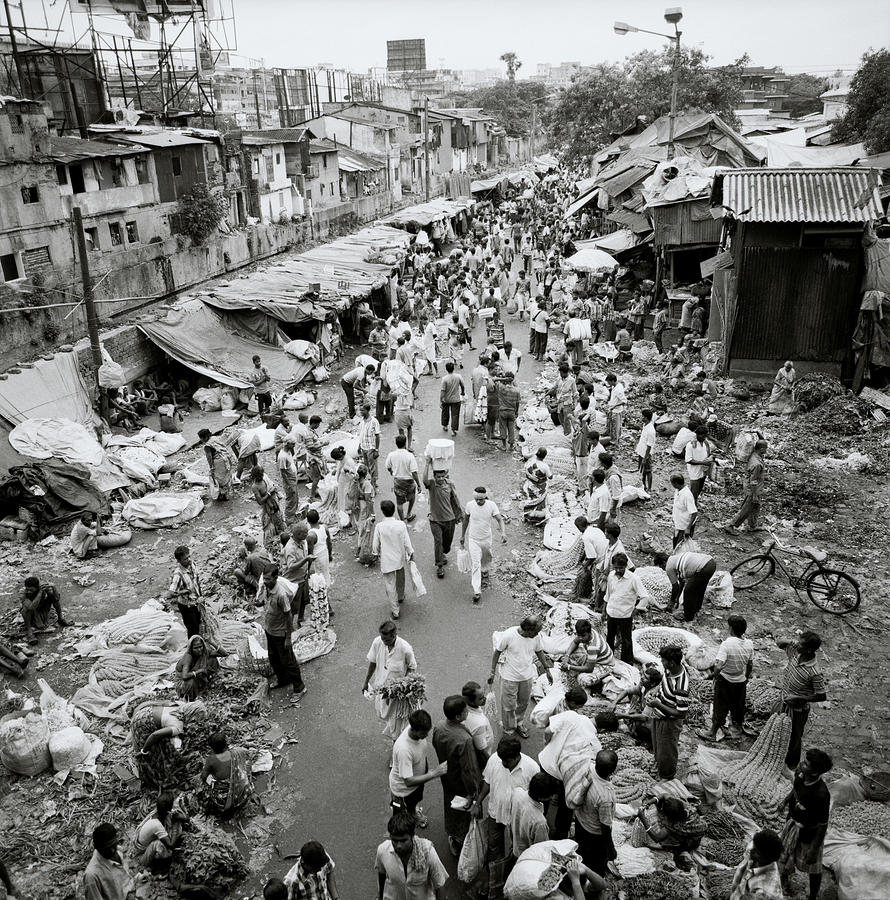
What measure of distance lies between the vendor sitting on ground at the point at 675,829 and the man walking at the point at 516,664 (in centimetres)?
144

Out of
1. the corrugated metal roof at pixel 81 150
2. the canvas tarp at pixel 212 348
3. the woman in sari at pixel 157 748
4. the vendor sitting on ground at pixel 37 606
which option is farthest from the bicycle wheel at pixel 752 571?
the corrugated metal roof at pixel 81 150

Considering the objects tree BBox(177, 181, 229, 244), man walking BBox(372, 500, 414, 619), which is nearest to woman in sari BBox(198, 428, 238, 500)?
man walking BBox(372, 500, 414, 619)

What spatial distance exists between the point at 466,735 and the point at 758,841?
76.0 inches

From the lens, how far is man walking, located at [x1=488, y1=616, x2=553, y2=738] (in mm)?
6441

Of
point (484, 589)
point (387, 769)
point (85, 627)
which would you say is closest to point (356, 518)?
point (484, 589)

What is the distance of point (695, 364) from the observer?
16734 mm

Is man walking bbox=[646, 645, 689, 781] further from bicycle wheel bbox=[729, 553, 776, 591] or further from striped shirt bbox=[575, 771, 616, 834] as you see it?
bicycle wheel bbox=[729, 553, 776, 591]

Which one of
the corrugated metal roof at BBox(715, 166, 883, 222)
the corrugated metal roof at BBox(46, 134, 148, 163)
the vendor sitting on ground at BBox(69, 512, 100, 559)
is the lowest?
the vendor sitting on ground at BBox(69, 512, 100, 559)

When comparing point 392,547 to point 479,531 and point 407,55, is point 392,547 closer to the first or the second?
point 479,531

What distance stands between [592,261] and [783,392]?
8120 millimetres

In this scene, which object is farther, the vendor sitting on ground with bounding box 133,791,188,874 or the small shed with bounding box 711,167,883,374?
the small shed with bounding box 711,167,883,374

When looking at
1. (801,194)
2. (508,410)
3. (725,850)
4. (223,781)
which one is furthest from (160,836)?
(801,194)

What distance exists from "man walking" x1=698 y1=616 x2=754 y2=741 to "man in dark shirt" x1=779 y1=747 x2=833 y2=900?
4.83 ft

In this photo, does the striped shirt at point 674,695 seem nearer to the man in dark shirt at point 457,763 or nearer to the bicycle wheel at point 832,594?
the man in dark shirt at point 457,763
